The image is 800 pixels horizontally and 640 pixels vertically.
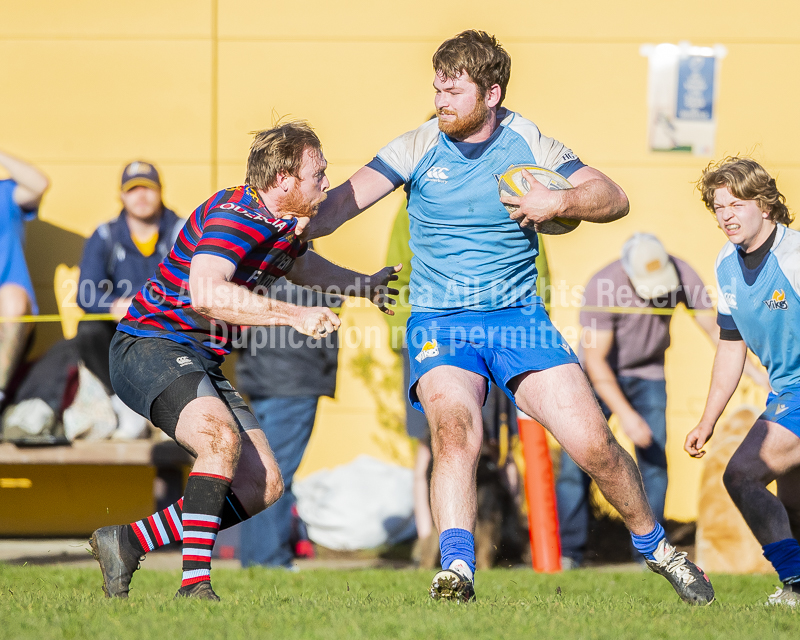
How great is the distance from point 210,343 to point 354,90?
185 inches

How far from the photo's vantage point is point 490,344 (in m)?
4.19

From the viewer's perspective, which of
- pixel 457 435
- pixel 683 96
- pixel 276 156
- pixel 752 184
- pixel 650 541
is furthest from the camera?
pixel 683 96

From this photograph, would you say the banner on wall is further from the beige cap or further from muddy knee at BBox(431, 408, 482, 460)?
muddy knee at BBox(431, 408, 482, 460)

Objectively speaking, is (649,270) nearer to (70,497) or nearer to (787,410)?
(787,410)

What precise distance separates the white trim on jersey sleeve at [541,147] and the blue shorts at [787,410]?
62.7 inches

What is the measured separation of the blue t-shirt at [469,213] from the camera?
13.9 ft

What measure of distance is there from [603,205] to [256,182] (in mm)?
1455

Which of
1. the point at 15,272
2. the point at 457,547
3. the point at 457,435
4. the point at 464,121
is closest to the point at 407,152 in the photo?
the point at 464,121

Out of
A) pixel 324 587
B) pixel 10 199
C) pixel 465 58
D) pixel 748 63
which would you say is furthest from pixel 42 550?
pixel 748 63

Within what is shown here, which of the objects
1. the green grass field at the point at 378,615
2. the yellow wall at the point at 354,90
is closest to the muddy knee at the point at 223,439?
the green grass field at the point at 378,615

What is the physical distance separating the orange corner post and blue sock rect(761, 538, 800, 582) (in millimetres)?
1680

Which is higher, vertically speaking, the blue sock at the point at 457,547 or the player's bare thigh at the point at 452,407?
the player's bare thigh at the point at 452,407

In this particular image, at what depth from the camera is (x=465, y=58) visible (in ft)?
13.7

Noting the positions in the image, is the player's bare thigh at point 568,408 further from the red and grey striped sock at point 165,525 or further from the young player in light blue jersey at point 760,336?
the red and grey striped sock at point 165,525
